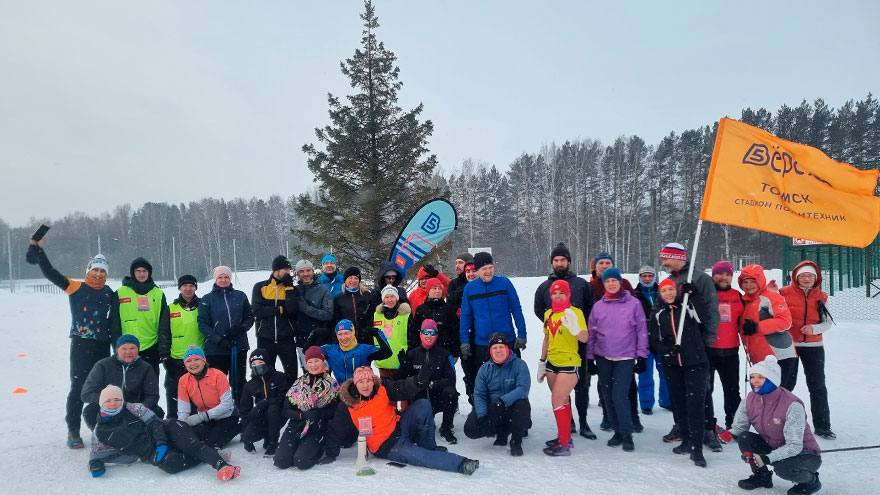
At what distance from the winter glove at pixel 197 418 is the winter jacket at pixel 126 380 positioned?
1.32 feet

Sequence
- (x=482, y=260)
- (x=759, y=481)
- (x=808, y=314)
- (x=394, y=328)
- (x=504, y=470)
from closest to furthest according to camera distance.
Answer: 1. (x=759, y=481)
2. (x=504, y=470)
3. (x=808, y=314)
4. (x=482, y=260)
5. (x=394, y=328)

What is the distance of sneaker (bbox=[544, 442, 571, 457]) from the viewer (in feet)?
15.0

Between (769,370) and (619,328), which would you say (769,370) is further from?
(619,328)

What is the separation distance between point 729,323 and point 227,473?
477cm

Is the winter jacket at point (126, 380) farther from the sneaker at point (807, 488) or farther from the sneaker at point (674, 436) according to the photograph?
the sneaker at point (807, 488)

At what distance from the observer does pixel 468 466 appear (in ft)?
13.4

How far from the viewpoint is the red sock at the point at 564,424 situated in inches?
183

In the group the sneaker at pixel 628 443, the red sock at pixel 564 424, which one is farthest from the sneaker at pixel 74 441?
the sneaker at pixel 628 443

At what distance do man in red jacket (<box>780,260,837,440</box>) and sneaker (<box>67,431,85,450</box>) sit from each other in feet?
23.7

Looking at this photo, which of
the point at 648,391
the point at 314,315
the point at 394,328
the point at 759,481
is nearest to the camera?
the point at 759,481

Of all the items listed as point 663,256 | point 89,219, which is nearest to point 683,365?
point 663,256

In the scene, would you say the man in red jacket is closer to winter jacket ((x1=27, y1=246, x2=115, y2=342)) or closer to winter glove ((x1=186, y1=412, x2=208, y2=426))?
winter glove ((x1=186, y1=412, x2=208, y2=426))

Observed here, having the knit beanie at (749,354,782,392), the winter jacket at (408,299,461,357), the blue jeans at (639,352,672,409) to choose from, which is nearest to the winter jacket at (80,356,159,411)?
the winter jacket at (408,299,461,357)

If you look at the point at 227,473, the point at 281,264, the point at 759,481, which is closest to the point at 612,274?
the point at 759,481
